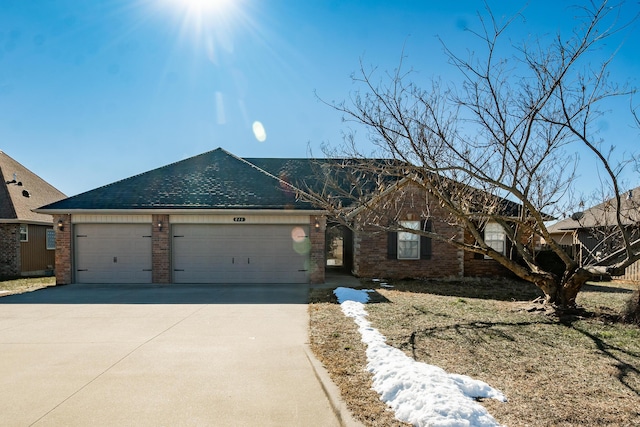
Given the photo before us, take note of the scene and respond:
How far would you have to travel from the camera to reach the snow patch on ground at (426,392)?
3.26 m

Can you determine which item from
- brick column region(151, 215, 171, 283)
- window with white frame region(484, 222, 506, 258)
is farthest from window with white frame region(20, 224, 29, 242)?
window with white frame region(484, 222, 506, 258)

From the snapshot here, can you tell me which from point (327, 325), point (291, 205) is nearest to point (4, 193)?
point (291, 205)

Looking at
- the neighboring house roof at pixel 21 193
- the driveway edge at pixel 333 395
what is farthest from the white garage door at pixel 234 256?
the neighboring house roof at pixel 21 193

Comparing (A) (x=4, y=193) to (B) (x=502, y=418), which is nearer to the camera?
(B) (x=502, y=418)

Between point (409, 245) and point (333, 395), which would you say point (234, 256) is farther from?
point (333, 395)

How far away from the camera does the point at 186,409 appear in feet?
12.1

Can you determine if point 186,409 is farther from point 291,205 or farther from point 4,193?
point 4,193

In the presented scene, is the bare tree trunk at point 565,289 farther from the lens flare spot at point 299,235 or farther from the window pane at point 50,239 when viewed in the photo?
the window pane at point 50,239

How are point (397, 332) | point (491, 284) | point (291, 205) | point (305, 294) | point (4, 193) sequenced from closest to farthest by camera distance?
1. point (397, 332)
2. point (305, 294)
3. point (291, 205)
4. point (491, 284)
5. point (4, 193)

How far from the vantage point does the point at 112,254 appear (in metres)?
12.8

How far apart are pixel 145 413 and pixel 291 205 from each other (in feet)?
30.9

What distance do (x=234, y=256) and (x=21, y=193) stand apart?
12291 mm

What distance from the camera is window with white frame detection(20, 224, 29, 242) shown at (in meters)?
16.3

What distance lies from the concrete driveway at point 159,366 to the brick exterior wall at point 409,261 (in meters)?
5.90
